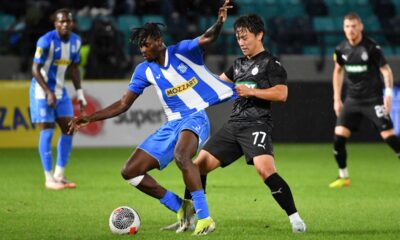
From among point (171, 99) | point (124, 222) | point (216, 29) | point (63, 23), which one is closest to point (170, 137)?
point (171, 99)

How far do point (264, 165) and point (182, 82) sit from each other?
1.02 m

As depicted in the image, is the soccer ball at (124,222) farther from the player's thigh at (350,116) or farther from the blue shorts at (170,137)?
the player's thigh at (350,116)

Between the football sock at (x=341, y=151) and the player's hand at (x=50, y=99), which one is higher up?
the player's hand at (x=50, y=99)

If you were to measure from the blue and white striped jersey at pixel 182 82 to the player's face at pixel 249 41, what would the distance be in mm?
365

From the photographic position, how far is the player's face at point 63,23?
11.4 meters

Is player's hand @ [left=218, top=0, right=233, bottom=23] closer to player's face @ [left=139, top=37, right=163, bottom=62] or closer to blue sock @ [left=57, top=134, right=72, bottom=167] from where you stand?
player's face @ [left=139, top=37, right=163, bottom=62]

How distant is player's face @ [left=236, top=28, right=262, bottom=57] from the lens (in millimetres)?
7719

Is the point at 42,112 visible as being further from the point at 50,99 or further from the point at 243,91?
the point at 243,91

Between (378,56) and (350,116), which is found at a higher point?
(378,56)

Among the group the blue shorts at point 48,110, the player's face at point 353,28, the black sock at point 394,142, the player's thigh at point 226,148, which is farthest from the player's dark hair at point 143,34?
the black sock at point 394,142


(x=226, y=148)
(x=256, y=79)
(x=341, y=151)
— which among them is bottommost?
(x=341, y=151)

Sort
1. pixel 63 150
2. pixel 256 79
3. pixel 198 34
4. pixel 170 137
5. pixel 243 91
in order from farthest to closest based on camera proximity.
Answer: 1. pixel 198 34
2. pixel 63 150
3. pixel 170 137
4. pixel 256 79
5. pixel 243 91

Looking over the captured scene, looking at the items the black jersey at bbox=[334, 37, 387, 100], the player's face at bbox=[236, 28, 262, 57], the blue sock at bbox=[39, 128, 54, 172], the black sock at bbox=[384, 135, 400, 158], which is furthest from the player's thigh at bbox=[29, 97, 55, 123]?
the player's face at bbox=[236, 28, 262, 57]

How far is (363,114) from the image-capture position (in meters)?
12.0
